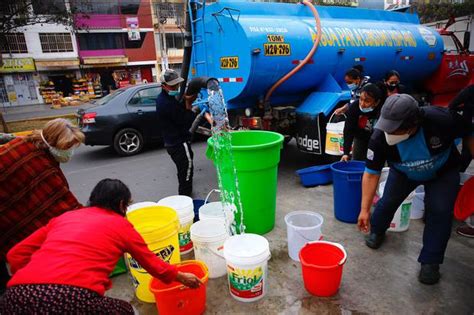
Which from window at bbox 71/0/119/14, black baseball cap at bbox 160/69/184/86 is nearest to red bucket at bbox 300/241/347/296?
black baseball cap at bbox 160/69/184/86

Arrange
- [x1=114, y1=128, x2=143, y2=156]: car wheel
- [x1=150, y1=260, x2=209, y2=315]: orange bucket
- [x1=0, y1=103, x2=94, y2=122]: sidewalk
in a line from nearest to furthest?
[x1=150, y1=260, x2=209, y2=315]: orange bucket
[x1=114, y1=128, x2=143, y2=156]: car wheel
[x1=0, y1=103, x2=94, y2=122]: sidewalk

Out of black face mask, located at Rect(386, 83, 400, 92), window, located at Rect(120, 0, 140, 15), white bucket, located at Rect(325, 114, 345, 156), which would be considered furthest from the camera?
window, located at Rect(120, 0, 140, 15)

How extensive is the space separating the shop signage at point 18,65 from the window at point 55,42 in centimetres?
155

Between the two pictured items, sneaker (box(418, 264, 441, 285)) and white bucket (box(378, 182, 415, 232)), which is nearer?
sneaker (box(418, 264, 441, 285))

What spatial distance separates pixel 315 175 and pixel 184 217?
2236 mm

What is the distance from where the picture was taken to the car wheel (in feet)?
22.7

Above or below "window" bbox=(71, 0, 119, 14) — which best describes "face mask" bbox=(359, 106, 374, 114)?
below

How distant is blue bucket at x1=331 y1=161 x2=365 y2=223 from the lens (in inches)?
130

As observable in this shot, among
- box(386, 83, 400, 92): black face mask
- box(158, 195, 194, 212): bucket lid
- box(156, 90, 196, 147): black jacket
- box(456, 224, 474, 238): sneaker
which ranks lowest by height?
box(456, 224, 474, 238): sneaker

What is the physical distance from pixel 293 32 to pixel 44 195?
13.1ft

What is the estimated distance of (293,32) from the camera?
4801mm

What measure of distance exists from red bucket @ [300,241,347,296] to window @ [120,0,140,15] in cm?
3054

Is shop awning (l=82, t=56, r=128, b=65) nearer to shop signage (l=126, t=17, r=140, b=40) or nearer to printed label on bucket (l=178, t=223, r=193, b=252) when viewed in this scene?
shop signage (l=126, t=17, r=140, b=40)

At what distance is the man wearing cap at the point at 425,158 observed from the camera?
2.20 meters
